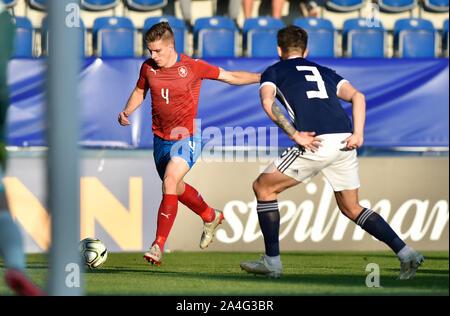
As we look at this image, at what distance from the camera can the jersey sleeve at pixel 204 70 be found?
7.54 meters

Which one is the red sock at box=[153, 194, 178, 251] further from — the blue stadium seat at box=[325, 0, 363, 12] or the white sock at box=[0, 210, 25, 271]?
the blue stadium seat at box=[325, 0, 363, 12]

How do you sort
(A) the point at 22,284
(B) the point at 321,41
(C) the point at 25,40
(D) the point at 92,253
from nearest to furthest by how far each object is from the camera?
(A) the point at 22,284 < (D) the point at 92,253 < (C) the point at 25,40 < (B) the point at 321,41

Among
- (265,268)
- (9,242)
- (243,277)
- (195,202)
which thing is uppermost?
(9,242)

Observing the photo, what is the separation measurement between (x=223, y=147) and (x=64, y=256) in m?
7.01

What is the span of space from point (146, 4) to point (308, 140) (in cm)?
802

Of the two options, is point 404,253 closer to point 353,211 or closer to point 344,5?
point 353,211

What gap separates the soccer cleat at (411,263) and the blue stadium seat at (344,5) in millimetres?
8155

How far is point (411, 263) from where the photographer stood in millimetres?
6398

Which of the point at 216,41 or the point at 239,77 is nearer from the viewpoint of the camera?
the point at 239,77

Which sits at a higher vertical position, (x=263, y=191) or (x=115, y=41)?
(x=115, y=41)

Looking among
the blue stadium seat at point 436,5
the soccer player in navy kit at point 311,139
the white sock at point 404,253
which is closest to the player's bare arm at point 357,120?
the soccer player in navy kit at point 311,139

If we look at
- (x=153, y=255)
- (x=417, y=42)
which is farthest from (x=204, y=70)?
(x=417, y=42)

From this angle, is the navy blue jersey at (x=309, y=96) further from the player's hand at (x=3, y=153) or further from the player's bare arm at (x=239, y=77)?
the player's hand at (x=3, y=153)
